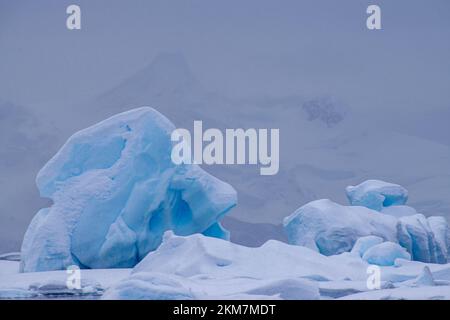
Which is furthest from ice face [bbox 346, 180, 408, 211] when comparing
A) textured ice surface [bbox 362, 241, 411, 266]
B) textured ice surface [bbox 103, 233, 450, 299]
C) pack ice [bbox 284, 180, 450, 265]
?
textured ice surface [bbox 103, 233, 450, 299]

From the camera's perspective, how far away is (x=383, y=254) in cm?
864

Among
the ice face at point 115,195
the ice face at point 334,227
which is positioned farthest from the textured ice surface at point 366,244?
the ice face at point 115,195

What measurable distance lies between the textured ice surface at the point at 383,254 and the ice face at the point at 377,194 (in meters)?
1.95

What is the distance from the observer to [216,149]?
304 inches

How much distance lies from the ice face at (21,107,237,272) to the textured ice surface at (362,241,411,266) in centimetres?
173

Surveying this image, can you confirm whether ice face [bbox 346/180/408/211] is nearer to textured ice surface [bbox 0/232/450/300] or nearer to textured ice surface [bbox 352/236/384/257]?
textured ice surface [bbox 352/236/384/257]

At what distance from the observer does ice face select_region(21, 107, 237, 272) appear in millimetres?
8359

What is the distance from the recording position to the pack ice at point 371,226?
973cm

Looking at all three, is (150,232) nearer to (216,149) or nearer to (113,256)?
(113,256)

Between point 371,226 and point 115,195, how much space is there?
362cm

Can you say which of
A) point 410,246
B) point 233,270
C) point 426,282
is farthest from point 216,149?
point 410,246

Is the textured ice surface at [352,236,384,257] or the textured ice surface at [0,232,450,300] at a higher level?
the textured ice surface at [352,236,384,257]

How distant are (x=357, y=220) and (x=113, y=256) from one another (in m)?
3.45
